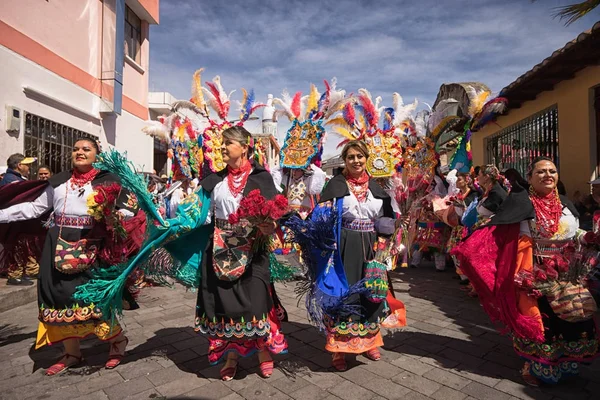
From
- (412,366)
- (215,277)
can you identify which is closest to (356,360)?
(412,366)

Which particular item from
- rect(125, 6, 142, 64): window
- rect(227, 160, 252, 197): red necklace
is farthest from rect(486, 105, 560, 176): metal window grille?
rect(125, 6, 142, 64): window

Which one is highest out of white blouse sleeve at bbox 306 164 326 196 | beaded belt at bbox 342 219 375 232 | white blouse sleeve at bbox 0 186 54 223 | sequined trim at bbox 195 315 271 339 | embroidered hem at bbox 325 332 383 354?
white blouse sleeve at bbox 306 164 326 196

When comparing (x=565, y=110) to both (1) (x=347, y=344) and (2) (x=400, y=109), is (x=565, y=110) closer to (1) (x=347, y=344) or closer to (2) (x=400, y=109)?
(2) (x=400, y=109)

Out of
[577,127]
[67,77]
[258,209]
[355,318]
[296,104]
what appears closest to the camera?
[258,209]

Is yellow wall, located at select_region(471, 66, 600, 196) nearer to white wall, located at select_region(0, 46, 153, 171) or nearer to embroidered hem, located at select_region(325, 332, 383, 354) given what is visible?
embroidered hem, located at select_region(325, 332, 383, 354)

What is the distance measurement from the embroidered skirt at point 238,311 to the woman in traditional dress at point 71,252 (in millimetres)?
835

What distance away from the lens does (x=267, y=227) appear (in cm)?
307

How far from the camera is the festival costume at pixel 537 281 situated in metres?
2.96

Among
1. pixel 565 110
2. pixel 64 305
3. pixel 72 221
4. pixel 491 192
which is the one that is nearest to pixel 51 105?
pixel 72 221

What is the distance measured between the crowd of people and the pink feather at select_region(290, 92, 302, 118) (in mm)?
3114

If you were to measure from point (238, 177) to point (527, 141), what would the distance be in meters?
8.12

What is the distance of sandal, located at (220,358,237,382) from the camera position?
323 cm

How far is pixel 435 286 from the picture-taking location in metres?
6.48

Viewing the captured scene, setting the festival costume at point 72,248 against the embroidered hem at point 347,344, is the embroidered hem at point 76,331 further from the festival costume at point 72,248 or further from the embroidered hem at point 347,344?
the embroidered hem at point 347,344
